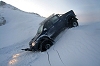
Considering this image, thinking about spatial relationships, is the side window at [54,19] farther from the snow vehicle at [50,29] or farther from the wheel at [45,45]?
the wheel at [45,45]

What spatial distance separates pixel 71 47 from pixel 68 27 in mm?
4145

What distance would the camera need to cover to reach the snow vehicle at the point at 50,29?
9.68m

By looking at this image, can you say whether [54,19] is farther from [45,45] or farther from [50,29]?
[45,45]

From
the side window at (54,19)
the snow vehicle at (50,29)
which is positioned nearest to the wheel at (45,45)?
the snow vehicle at (50,29)

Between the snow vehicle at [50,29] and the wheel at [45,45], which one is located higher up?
the snow vehicle at [50,29]

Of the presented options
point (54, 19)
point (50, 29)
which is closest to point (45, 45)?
point (50, 29)

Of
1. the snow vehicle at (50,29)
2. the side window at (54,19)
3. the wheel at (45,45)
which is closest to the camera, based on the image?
the wheel at (45,45)

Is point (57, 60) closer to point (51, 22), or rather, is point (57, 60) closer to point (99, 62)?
point (99, 62)

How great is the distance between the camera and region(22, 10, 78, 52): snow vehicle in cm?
968

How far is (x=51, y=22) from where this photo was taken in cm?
1079

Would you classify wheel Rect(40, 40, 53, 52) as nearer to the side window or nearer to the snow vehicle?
the snow vehicle

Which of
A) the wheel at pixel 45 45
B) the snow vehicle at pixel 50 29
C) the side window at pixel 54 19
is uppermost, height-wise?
the side window at pixel 54 19

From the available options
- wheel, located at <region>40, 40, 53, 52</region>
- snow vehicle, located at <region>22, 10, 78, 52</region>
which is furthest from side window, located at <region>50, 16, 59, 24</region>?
wheel, located at <region>40, 40, 53, 52</region>

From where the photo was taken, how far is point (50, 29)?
10375 millimetres
